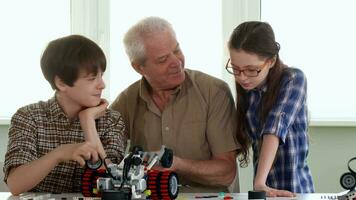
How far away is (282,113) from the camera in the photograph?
2.55 metres

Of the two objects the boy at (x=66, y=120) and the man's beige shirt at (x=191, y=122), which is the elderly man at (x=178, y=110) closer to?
the man's beige shirt at (x=191, y=122)

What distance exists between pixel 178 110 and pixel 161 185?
819mm

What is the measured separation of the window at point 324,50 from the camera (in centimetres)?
412

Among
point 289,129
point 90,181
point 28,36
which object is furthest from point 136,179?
point 28,36

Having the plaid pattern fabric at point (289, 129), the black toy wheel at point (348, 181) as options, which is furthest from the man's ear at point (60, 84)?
the black toy wheel at point (348, 181)

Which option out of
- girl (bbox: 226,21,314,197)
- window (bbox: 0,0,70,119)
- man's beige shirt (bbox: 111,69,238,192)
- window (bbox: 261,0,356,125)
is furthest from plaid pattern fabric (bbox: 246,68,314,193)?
window (bbox: 0,0,70,119)

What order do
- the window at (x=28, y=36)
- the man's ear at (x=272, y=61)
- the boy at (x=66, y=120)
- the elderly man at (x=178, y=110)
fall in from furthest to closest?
1. the window at (x=28, y=36)
2. the elderly man at (x=178, y=110)
3. the man's ear at (x=272, y=61)
4. the boy at (x=66, y=120)

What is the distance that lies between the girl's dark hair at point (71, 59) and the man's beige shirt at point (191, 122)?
44cm

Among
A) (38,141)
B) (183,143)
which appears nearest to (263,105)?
(183,143)

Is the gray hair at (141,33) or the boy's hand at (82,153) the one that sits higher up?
the gray hair at (141,33)

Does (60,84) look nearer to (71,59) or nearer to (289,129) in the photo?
(71,59)

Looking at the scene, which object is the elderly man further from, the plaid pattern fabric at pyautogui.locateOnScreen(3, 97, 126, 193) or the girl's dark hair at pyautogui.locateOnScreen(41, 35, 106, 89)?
the girl's dark hair at pyautogui.locateOnScreen(41, 35, 106, 89)

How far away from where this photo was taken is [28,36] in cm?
438

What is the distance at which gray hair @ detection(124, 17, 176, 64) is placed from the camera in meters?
2.96
